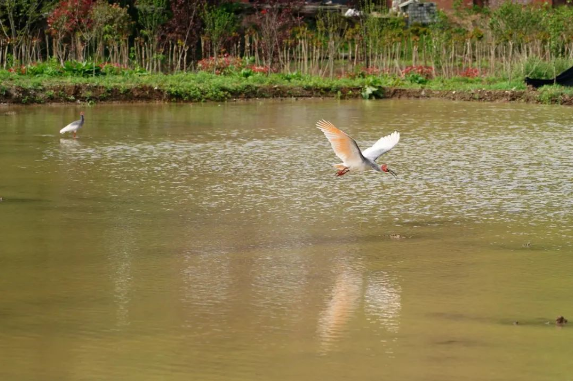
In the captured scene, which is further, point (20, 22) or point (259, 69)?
point (20, 22)

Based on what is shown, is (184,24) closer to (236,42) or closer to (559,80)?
(236,42)

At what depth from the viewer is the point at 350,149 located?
1048 centimetres

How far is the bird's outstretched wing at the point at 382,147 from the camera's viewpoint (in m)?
11.0

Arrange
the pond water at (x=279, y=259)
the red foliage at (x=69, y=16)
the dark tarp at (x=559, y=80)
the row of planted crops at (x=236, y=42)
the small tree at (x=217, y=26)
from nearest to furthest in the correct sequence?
the pond water at (x=279, y=259), the dark tarp at (x=559, y=80), the row of planted crops at (x=236, y=42), the red foliage at (x=69, y=16), the small tree at (x=217, y=26)

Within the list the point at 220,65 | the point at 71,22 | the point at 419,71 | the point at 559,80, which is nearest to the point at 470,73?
the point at 419,71

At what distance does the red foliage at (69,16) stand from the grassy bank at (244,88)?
9.86 ft

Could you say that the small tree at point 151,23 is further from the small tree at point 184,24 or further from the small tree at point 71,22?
the small tree at point 71,22

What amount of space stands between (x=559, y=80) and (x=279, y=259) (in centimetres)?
1622

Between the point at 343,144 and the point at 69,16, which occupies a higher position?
the point at 69,16

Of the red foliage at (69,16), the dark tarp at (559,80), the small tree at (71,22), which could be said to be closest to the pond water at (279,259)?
the dark tarp at (559,80)

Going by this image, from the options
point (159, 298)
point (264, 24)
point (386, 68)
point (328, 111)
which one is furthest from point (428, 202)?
point (264, 24)

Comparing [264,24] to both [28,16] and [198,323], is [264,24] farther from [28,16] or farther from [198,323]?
[198,323]

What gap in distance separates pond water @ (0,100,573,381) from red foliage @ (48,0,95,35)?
33.9ft

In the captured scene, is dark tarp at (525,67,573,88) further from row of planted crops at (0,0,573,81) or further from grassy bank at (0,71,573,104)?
row of planted crops at (0,0,573,81)
